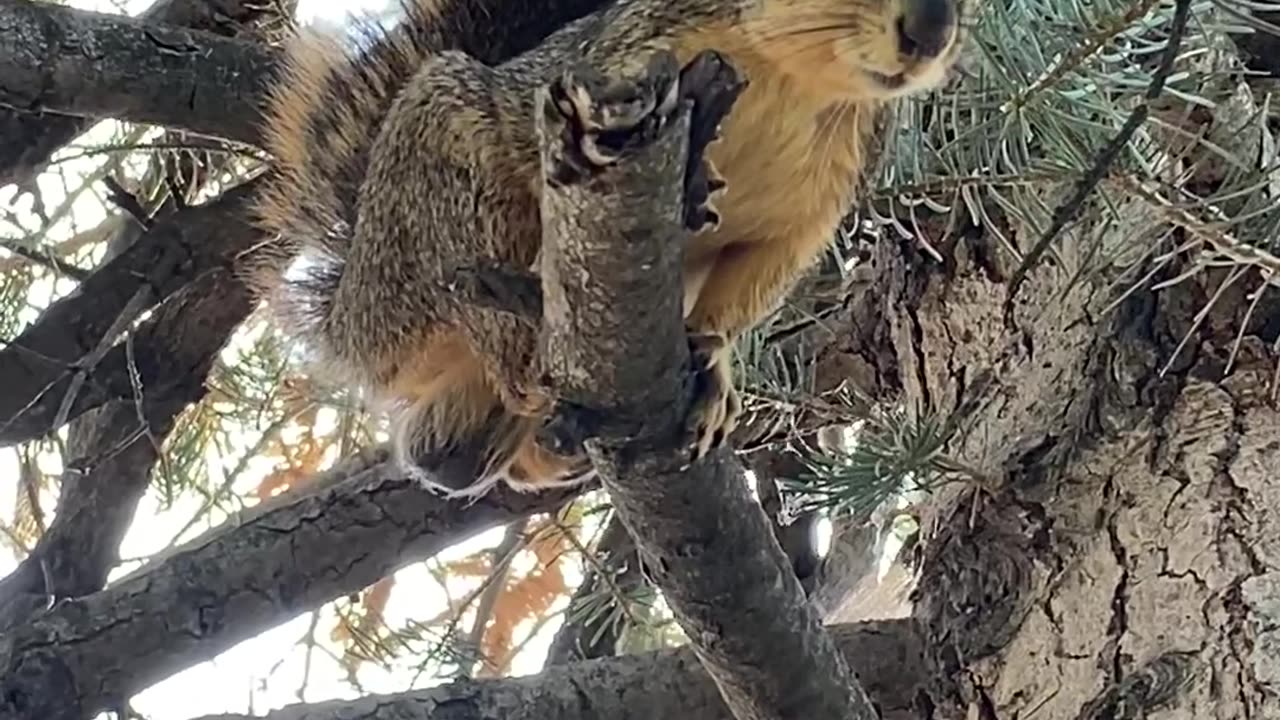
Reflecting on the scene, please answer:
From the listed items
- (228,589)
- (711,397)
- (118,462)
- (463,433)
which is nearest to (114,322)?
(118,462)

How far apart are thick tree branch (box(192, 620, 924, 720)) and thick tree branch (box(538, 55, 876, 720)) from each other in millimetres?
177

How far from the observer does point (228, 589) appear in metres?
1.29

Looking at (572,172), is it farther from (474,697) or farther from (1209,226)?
(474,697)

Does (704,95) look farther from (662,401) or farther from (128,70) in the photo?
(128,70)

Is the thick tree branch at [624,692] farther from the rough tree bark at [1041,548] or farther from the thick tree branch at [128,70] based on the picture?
the thick tree branch at [128,70]

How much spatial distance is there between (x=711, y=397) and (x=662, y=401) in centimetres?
12

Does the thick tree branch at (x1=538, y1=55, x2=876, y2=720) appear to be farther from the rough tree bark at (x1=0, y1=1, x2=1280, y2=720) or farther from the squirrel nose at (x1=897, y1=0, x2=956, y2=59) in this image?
the squirrel nose at (x1=897, y1=0, x2=956, y2=59)

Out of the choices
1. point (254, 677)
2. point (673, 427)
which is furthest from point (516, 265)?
point (254, 677)

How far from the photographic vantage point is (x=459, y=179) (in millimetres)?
992

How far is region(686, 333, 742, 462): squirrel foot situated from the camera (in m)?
0.87

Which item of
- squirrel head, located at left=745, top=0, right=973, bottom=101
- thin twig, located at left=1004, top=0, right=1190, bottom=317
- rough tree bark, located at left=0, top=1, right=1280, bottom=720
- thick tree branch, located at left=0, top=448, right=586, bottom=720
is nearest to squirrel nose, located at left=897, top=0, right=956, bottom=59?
squirrel head, located at left=745, top=0, right=973, bottom=101

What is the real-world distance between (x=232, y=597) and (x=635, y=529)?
0.49 metres

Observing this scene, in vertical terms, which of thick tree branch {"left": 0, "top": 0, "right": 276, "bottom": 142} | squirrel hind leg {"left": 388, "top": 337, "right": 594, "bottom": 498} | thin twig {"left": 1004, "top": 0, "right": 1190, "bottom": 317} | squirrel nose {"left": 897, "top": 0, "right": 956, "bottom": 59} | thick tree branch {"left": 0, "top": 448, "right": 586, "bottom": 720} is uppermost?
thick tree branch {"left": 0, "top": 0, "right": 276, "bottom": 142}

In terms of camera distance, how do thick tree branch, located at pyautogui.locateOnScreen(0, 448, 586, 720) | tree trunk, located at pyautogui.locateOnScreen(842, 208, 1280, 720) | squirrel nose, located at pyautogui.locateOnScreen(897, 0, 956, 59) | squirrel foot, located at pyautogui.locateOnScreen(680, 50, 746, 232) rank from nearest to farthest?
squirrel foot, located at pyautogui.locateOnScreen(680, 50, 746, 232) → squirrel nose, located at pyautogui.locateOnScreen(897, 0, 956, 59) → tree trunk, located at pyautogui.locateOnScreen(842, 208, 1280, 720) → thick tree branch, located at pyautogui.locateOnScreen(0, 448, 586, 720)
